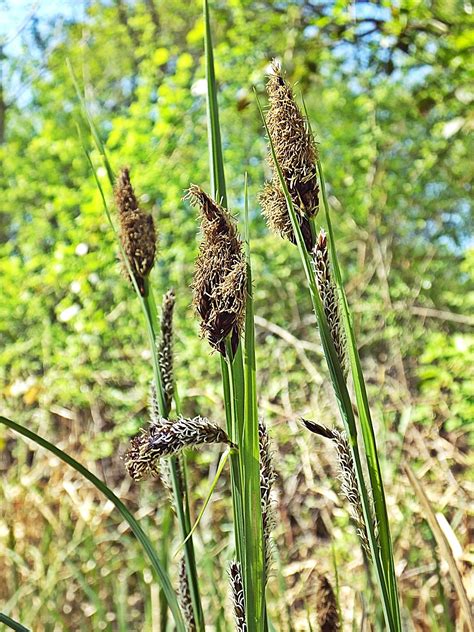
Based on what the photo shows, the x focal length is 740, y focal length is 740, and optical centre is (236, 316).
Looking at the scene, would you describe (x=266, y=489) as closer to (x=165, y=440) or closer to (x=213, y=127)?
(x=165, y=440)

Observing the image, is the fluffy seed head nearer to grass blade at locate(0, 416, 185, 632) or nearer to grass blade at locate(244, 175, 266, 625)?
grass blade at locate(244, 175, 266, 625)

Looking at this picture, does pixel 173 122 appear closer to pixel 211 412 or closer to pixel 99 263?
pixel 99 263

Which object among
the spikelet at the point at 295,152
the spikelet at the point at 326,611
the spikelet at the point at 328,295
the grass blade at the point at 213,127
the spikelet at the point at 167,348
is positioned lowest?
→ the spikelet at the point at 326,611

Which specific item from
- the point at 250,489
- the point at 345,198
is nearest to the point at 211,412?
the point at 345,198

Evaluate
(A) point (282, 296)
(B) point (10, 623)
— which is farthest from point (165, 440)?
(A) point (282, 296)

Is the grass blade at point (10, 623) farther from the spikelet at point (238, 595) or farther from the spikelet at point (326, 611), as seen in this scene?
the spikelet at point (326, 611)

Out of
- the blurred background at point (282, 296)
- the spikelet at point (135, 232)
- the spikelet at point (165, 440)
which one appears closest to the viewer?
the spikelet at point (165, 440)

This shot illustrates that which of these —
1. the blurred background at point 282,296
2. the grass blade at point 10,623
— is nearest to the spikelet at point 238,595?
the grass blade at point 10,623
